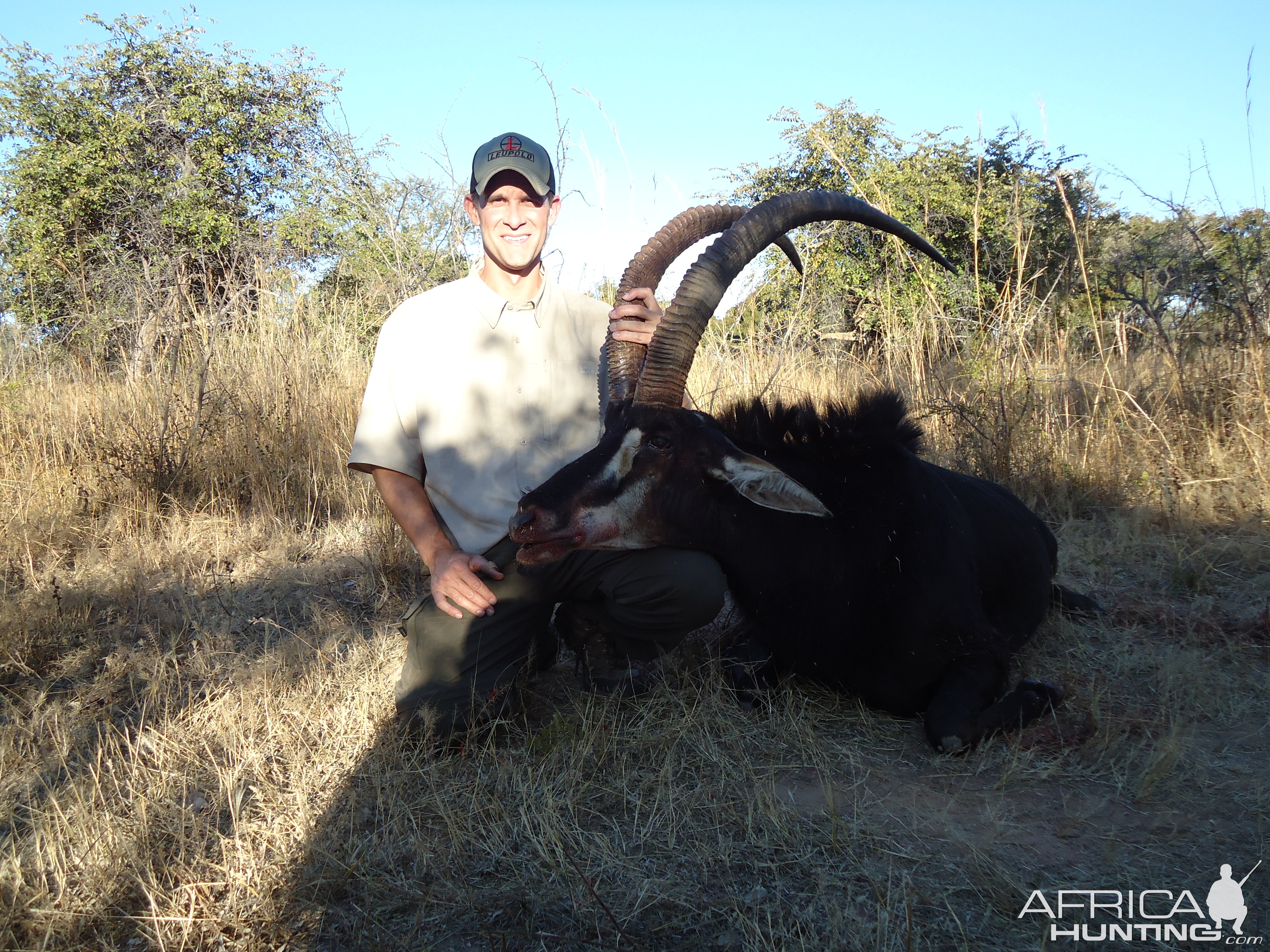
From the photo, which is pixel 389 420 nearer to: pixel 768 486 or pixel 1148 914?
pixel 768 486

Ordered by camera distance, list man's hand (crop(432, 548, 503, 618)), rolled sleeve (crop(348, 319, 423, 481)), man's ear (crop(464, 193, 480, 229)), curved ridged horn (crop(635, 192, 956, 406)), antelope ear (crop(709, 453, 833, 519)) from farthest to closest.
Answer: man's ear (crop(464, 193, 480, 229)), rolled sleeve (crop(348, 319, 423, 481)), curved ridged horn (crop(635, 192, 956, 406)), antelope ear (crop(709, 453, 833, 519)), man's hand (crop(432, 548, 503, 618))

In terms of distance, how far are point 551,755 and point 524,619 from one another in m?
0.70

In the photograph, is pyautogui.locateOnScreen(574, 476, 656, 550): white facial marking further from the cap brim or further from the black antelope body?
the cap brim

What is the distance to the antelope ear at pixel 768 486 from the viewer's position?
3.31 metres

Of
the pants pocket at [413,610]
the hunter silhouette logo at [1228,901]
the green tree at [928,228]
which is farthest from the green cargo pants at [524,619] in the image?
the green tree at [928,228]

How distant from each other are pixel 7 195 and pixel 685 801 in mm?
13906

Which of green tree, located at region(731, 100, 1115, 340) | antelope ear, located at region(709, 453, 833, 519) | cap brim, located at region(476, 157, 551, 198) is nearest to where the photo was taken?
antelope ear, located at region(709, 453, 833, 519)

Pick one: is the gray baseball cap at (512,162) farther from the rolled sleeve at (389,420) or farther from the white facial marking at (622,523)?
the white facial marking at (622,523)

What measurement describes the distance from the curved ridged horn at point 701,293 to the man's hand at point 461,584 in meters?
0.96

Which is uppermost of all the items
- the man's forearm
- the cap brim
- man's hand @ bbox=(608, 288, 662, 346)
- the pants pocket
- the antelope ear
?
the cap brim

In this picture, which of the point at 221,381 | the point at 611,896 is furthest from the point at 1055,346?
the point at 221,381

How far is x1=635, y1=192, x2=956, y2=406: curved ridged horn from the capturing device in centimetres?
342

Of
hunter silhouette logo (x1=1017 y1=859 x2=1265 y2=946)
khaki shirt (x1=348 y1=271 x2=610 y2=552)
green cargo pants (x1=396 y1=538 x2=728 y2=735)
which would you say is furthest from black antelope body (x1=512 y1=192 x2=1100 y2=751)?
hunter silhouette logo (x1=1017 y1=859 x2=1265 y2=946)

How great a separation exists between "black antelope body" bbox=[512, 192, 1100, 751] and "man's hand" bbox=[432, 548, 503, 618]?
22 cm
